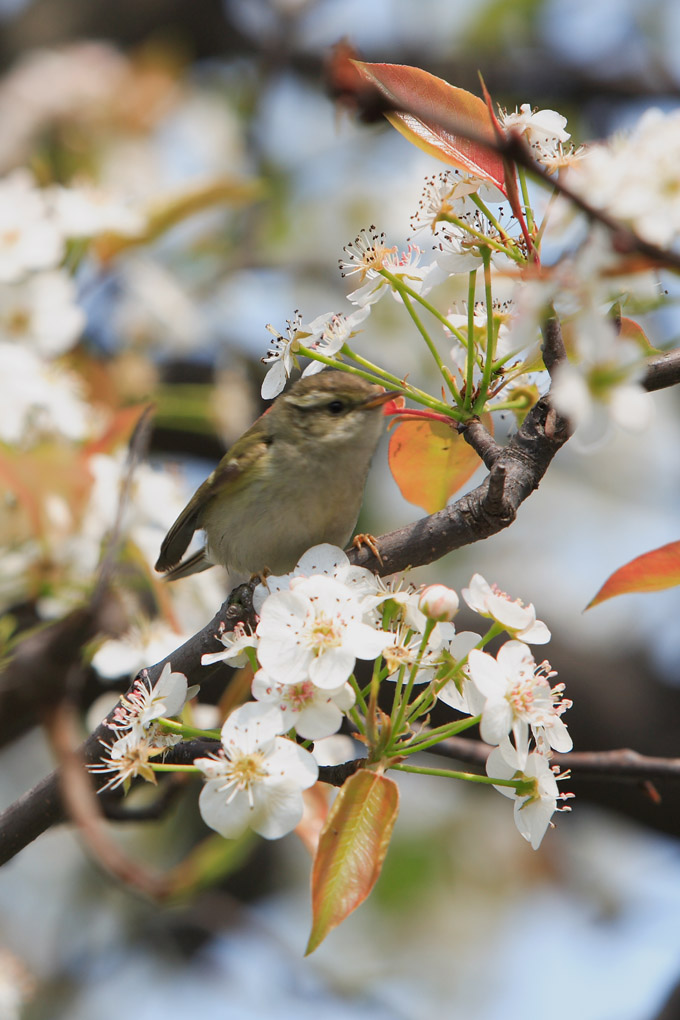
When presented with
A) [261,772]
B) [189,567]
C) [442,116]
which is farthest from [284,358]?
[189,567]

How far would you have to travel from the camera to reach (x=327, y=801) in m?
2.30

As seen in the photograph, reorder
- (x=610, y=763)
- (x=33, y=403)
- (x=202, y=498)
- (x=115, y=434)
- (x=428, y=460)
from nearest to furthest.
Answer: (x=428, y=460) → (x=610, y=763) → (x=202, y=498) → (x=33, y=403) → (x=115, y=434)

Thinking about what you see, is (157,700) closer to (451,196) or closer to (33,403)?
(451,196)

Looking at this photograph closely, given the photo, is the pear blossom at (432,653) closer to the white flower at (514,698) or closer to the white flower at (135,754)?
the white flower at (514,698)

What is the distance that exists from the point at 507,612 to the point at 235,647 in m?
0.41

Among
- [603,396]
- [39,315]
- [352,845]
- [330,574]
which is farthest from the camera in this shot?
[39,315]

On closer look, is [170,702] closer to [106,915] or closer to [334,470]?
[334,470]

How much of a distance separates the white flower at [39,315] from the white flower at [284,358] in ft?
5.11

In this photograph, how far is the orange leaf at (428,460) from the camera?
184 centimetres

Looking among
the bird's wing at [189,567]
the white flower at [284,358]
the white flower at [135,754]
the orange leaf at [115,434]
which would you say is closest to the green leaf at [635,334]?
the white flower at [284,358]

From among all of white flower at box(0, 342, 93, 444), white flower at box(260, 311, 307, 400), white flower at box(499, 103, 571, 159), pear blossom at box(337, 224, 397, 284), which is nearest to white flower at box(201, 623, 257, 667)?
white flower at box(260, 311, 307, 400)

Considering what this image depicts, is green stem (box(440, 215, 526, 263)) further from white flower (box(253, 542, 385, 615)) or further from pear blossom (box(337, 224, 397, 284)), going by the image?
white flower (box(253, 542, 385, 615))

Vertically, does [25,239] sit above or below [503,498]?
above

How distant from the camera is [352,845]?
1.41 metres
